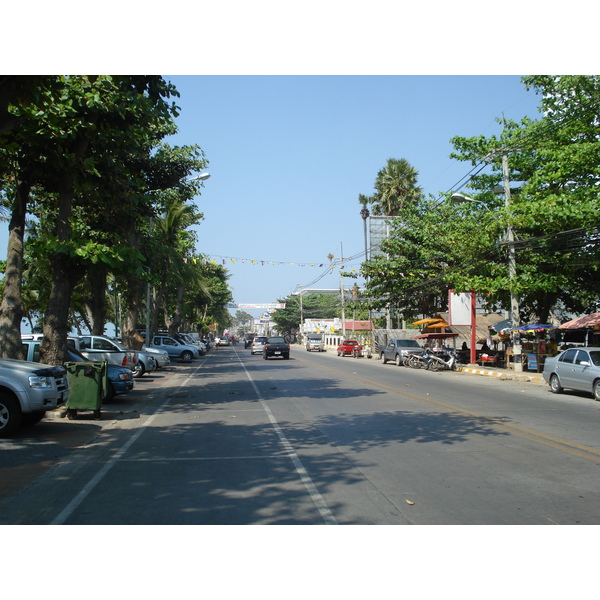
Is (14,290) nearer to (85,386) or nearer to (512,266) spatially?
(85,386)

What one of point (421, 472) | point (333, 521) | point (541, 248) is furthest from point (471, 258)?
point (333, 521)

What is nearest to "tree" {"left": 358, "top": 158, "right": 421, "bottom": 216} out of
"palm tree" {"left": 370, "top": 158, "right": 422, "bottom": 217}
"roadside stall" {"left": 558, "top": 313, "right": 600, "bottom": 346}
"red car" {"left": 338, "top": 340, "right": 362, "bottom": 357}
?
"palm tree" {"left": 370, "top": 158, "right": 422, "bottom": 217}

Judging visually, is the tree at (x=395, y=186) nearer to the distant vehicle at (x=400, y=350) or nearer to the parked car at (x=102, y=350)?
the distant vehicle at (x=400, y=350)

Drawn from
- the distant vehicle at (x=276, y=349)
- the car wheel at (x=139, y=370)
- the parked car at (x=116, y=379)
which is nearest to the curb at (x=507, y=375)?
the distant vehicle at (x=276, y=349)

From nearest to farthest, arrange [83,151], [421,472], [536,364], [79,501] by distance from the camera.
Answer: [79,501] < [421,472] < [83,151] < [536,364]

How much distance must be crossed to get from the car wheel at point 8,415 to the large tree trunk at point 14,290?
4914mm

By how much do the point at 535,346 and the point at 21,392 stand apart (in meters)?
24.0

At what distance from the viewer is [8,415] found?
34.0ft

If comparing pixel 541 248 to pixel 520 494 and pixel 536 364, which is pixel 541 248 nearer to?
pixel 536 364

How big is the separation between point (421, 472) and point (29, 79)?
763 centimetres

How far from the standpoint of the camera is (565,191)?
27.0 meters

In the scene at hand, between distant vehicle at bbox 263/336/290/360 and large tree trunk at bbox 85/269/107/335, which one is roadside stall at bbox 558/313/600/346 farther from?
large tree trunk at bbox 85/269/107/335

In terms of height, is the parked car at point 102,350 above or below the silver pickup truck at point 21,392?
above

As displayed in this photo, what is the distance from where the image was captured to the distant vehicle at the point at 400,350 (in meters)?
34.6
